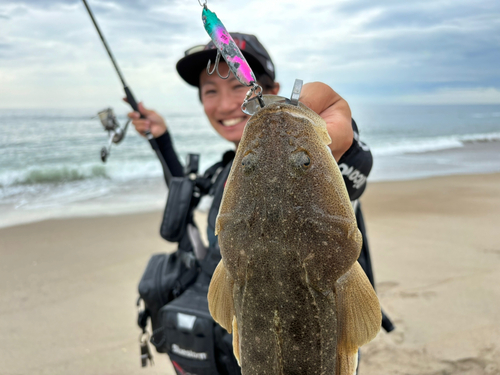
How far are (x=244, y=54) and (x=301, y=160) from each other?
1.62m

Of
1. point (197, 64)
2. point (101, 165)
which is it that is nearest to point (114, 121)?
point (197, 64)

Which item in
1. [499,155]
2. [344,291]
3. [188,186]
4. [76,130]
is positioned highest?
[344,291]

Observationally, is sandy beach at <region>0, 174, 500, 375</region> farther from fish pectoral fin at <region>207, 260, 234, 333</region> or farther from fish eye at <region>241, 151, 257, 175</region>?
fish eye at <region>241, 151, 257, 175</region>

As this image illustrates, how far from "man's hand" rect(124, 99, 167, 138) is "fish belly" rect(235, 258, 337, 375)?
2.83 meters

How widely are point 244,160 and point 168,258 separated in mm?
1978

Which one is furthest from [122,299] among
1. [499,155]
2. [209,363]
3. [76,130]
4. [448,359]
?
[76,130]

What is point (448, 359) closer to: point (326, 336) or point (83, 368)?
point (326, 336)

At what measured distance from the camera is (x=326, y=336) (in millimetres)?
1370

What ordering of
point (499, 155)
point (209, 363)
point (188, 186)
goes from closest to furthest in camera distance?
point (209, 363) < point (188, 186) < point (499, 155)

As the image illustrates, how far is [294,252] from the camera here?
1329 millimetres

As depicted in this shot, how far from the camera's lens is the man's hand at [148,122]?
381 cm

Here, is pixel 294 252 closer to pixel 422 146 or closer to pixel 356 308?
pixel 356 308

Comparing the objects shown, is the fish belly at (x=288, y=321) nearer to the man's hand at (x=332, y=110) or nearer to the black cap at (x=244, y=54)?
the man's hand at (x=332, y=110)

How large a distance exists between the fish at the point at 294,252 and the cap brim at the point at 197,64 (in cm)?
147
